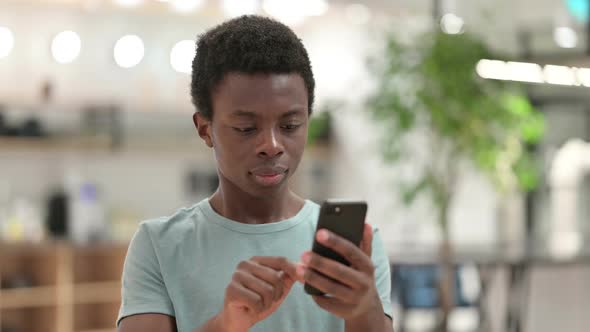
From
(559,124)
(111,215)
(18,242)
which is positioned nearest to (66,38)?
(111,215)

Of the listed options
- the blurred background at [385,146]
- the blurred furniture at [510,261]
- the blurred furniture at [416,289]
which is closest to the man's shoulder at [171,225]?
the blurred background at [385,146]

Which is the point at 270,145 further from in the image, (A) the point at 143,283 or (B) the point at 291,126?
(A) the point at 143,283

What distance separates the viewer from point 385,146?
595 centimetres

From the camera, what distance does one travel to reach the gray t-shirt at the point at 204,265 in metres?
1.23

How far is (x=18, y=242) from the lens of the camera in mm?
5648

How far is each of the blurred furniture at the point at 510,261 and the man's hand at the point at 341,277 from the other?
507 centimetres

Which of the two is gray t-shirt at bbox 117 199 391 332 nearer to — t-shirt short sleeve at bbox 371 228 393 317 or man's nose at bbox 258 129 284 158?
t-shirt short sleeve at bbox 371 228 393 317

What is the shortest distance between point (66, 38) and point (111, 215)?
1454 mm

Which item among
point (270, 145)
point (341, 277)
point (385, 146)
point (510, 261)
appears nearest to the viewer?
point (341, 277)

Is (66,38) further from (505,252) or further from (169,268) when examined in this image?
(169,268)

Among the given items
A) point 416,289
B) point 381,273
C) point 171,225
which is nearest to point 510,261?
point 416,289

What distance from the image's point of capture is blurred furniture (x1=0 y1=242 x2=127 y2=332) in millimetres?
5906

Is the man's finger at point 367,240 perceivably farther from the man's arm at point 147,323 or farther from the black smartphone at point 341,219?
the man's arm at point 147,323

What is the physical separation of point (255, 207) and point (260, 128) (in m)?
0.14
